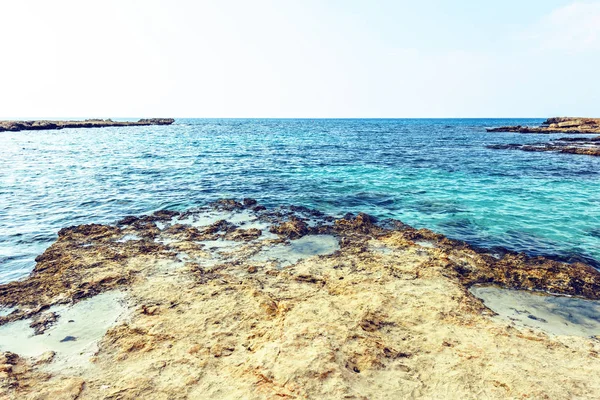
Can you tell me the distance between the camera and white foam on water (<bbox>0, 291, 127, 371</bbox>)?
6199 millimetres

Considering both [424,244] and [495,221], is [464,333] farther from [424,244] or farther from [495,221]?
[495,221]

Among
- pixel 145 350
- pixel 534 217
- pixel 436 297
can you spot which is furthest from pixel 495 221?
pixel 145 350

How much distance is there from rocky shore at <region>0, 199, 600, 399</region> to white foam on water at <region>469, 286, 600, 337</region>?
128mm

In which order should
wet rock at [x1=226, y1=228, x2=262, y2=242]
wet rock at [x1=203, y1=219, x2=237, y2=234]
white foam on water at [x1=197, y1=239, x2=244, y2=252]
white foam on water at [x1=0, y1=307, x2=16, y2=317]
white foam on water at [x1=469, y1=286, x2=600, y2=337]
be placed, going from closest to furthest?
white foam on water at [x1=469, y1=286, x2=600, y2=337] → white foam on water at [x1=0, y1=307, x2=16, y2=317] → white foam on water at [x1=197, y1=239, x2=244, y2=252] → wet rock at [x1=226, y1=228, x2=262, y2=242] → wet rock at [x1=203, y1=219, x2=237, y2=234]

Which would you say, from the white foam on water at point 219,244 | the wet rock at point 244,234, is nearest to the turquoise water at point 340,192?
the wet rock at point 244,234

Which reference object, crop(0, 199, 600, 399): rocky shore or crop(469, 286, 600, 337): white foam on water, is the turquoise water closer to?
crop(0, 199, 600, 399): rocky shore

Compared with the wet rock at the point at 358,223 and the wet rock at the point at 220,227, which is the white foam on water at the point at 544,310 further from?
the wet rock at the point at 220,227

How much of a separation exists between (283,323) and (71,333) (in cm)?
475

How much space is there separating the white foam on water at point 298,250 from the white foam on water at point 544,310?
16.2ft

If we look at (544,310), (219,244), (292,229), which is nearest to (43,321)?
(219,244)

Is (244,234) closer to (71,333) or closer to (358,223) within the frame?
(358,223)

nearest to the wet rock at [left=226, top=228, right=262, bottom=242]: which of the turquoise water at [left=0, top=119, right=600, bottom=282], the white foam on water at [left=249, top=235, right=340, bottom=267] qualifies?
the white foam on water at [left=249, top=235, right=340, bottom=267]

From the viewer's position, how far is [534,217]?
15078 millimetres

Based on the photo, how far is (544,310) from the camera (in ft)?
26.3
